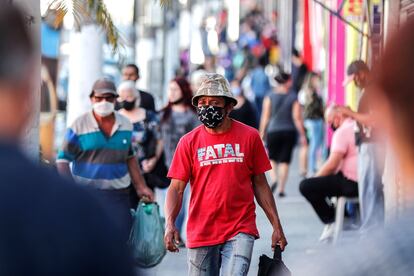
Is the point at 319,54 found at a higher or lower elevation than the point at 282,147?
higher

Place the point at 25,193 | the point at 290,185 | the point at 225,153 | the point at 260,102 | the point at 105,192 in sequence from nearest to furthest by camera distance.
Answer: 1. the point at 25,193
2. the point at 225,153
3. the point at 105,192
4. the point at 290,185
5. the point at 260,102

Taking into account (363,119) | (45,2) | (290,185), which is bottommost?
(290,185)

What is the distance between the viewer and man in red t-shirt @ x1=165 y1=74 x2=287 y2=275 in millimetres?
6688

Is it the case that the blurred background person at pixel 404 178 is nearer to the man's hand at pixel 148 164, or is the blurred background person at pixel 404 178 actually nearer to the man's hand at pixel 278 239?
the man's hand at pixel 278 239

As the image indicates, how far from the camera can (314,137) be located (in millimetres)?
18719

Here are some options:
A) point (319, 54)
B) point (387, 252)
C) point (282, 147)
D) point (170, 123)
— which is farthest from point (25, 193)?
point (319, 54)

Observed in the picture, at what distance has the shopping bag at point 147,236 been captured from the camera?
8773 millimetres

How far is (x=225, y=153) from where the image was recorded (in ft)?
→ 22.1

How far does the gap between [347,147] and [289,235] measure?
1.73m

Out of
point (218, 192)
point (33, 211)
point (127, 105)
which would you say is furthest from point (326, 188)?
point (33, 211)

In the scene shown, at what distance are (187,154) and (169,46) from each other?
1099 inches

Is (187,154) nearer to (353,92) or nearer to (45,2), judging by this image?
(45,2)

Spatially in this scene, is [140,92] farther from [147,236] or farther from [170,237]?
[170,237]

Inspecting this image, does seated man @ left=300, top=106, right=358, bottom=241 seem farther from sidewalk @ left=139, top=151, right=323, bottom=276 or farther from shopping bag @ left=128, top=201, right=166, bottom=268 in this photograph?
shopping bag @ left=128, top=201, right=166, bottom=268
